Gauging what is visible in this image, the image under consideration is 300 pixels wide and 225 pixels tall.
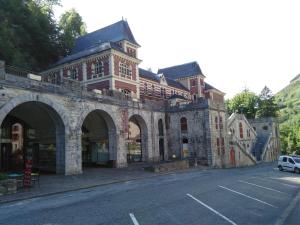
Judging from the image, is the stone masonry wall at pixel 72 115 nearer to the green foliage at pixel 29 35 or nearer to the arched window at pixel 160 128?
the arched window at pixel 160 128

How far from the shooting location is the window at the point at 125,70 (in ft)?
129

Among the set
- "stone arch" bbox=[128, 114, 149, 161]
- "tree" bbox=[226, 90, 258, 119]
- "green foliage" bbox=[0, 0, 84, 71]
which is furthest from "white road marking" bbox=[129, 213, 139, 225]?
"tree" bbox=[226, 90, 258, 119]

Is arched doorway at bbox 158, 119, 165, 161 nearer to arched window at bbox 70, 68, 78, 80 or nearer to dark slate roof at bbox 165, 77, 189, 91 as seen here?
arched window at bbox 70, 68, 78, 80

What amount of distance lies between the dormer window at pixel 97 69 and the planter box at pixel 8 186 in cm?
2466

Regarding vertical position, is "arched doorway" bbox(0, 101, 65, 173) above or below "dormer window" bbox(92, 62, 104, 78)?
below

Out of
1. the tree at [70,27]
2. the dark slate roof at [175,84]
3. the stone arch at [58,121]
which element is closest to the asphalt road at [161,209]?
the stone arch at [58,121]

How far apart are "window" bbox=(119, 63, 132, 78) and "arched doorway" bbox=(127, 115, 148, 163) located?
6.96 metres

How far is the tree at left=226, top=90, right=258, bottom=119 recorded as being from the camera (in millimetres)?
78562

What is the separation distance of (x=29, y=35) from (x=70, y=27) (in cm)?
1211

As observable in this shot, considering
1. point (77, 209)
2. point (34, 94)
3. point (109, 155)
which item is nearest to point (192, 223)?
point (77, 209)

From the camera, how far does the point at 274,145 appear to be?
216 ft

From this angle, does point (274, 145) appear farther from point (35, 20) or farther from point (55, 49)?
point (35, 20)

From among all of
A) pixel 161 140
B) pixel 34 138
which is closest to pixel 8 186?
pixel 34 138

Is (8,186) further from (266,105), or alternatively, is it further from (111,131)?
(266,105)
